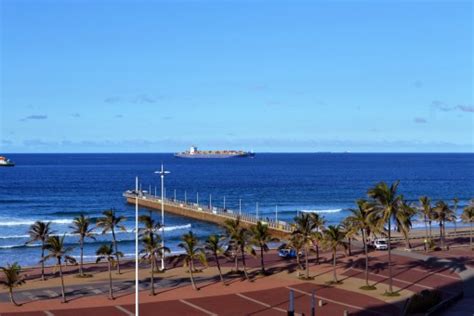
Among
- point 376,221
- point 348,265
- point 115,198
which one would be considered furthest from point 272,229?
point 115,198

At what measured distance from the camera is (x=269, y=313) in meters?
43.1

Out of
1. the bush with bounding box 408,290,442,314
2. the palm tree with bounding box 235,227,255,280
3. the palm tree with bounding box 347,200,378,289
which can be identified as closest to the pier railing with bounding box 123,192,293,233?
the palm tree with bounding box 235,227,255,280

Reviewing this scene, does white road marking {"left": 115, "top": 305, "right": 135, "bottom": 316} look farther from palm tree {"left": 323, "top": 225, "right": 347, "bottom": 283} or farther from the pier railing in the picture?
the pier railing

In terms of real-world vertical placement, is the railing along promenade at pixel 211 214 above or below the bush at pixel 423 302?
above

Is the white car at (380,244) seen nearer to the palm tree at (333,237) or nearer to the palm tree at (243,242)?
the palm tree at (333,237)

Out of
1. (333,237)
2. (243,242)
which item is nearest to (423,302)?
(333,237)

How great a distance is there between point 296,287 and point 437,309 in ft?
42.0

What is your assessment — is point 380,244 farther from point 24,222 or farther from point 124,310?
point 24,222

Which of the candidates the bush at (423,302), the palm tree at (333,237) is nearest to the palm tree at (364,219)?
the palm tree at (333,237)

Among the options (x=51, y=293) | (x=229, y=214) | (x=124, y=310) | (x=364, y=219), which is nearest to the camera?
(x=124, y=310)

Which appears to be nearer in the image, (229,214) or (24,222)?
(24,222)

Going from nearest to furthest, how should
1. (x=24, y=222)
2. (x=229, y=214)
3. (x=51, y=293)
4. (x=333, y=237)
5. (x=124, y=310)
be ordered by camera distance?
(x=124, y=310) < (x=51, y=293) < (x=333, y=237) < (x=24, y=222) < (x=229, y=214)

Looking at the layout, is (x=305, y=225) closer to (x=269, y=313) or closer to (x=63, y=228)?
(x=269, y=313)

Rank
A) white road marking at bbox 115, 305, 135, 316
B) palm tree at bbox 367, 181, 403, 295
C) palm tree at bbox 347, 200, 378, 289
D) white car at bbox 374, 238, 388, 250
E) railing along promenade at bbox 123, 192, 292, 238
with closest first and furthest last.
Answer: white road marking at bbox 115, 305, 135, 316
palm tree at bbox 367, 181, 403, 295
palm tree at bbox 347, 200, 378, 289
white car at bbox 374, 238, 388, 250
railing along promenade at bbox 123, 192, 292, 238
